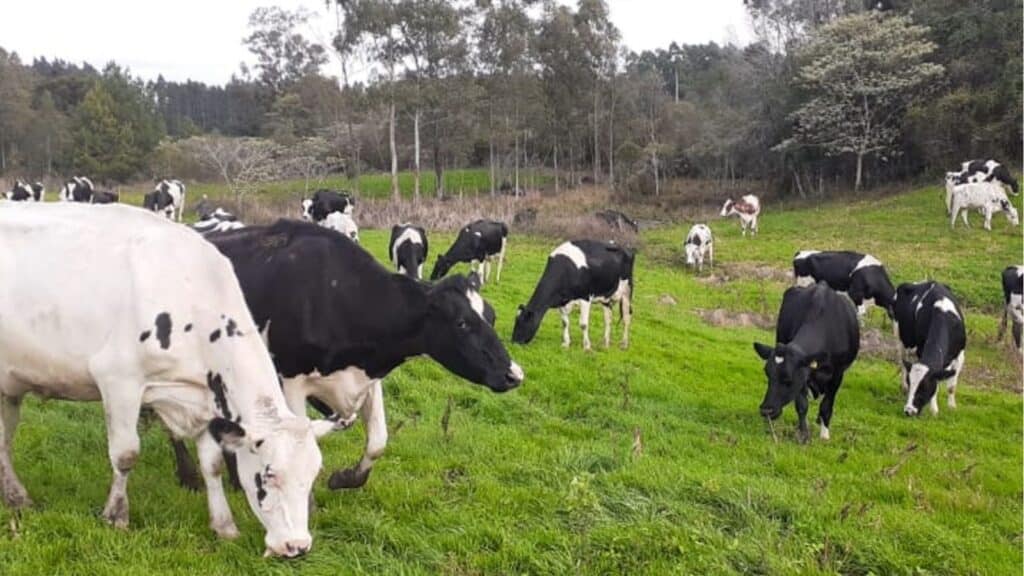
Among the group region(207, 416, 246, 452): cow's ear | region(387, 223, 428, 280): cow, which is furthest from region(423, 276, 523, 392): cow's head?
region(387, 223, 428, 280): cow

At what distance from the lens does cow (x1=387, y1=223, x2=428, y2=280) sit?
1602 centimetres

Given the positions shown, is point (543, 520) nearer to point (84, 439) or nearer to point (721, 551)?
point (721, 551)

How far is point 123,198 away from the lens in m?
43.0

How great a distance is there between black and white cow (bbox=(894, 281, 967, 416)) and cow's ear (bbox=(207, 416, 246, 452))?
842 cm

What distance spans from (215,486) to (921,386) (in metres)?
8.49

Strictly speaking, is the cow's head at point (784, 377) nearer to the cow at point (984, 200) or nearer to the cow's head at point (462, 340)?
the cow's head at point (462, 340)

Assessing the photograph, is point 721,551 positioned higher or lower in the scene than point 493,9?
lower

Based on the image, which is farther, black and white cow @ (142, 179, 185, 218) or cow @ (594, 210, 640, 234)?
cow @ (594, 210, 640, 234)

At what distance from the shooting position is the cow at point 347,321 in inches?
211

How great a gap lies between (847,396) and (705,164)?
42.4 meters

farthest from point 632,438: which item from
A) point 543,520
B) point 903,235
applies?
point 903,235

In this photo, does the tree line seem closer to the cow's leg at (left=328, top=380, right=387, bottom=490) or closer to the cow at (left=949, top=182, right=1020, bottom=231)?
the cow at (left=949, top=182, right=1020, bottom=231)

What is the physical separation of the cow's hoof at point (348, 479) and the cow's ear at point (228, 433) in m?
1.44

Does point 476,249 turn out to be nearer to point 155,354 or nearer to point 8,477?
point 8,477
